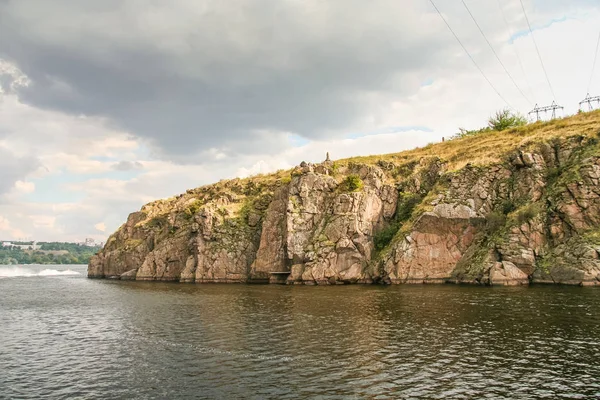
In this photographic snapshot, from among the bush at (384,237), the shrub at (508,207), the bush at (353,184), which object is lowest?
the bush at (384,237)

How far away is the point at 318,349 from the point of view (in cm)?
2905

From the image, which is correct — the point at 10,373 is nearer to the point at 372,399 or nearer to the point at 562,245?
the point at 372,399

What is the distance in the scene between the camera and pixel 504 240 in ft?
212

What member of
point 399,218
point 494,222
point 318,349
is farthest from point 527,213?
point 318,349

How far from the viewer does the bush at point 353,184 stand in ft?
270

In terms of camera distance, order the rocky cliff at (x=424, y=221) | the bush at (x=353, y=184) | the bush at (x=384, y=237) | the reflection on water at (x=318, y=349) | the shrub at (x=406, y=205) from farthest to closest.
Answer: the bush at (x=353, y=184) < the shrub at (x=406, y=205) < the bush at (x=384, y=237) < the rocky cliff at (x=424, y=221) < the reflection on water at (x=318, y=349)

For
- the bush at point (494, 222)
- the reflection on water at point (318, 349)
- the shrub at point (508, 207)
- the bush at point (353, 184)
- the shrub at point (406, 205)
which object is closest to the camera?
the reflection on water at point (318, 349)

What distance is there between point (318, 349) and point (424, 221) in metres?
46.5

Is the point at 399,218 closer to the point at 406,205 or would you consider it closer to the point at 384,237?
the point at 406,205

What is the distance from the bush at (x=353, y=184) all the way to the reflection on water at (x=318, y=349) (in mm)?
Result: 34137

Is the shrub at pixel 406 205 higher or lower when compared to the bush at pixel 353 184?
lower

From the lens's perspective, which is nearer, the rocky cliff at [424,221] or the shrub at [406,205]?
the rocky cliff at [424,221]

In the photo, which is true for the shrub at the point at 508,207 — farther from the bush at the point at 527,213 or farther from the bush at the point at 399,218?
the bush at the point at 399,218

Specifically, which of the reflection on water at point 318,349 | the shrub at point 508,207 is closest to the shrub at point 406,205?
the shrub at point 508,207
